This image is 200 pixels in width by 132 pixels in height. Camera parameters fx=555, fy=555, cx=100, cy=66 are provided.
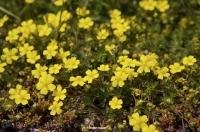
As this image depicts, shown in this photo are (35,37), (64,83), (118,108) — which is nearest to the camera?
(118,108)

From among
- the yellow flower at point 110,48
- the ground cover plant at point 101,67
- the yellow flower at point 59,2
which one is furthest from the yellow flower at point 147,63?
the yellow flower at point 59,2

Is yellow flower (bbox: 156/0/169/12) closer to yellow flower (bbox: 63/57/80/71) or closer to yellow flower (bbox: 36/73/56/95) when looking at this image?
yellow flower (bbox: 63/57/80/71)

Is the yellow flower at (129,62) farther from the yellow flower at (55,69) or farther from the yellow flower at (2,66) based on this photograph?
the yellow flower at (2,66)

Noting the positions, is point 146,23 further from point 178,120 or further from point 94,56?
point 178,120

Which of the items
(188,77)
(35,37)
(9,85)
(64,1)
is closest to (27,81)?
(9,85)

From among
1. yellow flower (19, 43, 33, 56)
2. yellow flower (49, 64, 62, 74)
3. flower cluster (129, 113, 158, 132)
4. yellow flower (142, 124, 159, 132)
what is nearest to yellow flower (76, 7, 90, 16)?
yellow flower (19, 43, 33, 56)

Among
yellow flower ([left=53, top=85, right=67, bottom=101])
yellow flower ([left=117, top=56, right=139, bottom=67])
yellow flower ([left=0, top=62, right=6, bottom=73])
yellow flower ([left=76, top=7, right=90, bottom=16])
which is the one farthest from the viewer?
yellow flower ([left=76, top=7, right=90, bottom=16])

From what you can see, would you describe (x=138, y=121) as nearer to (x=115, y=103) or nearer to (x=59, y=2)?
(x=115, y=103)
